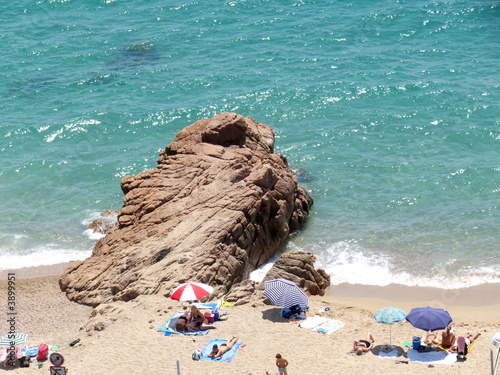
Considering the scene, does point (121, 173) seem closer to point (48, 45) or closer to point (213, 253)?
point (213, 253)

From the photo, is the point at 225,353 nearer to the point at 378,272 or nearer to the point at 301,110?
the point at 378,272

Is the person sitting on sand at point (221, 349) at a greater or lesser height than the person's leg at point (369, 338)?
greater

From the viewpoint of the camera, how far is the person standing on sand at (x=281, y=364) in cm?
2031

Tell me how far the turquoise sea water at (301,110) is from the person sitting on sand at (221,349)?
7634 mm

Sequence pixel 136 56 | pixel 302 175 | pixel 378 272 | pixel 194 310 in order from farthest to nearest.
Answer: pixel 136 56, pixel 302 175, pixel 378 272, pixel 194 310

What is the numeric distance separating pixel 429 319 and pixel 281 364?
14.5 ft

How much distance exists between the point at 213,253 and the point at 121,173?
12.6 meters

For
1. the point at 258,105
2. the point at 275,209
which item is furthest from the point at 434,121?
the point at 275,209

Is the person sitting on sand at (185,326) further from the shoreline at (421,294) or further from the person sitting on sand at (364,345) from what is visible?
the shoreline at (421,294)

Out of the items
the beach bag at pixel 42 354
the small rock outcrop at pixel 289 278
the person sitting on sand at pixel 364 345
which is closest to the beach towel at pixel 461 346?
the person sitting on sand at pixel 364 345

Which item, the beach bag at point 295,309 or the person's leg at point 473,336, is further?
the beach bag at point 295,309

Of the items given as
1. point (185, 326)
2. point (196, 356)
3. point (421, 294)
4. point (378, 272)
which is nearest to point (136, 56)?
point (378, 272)

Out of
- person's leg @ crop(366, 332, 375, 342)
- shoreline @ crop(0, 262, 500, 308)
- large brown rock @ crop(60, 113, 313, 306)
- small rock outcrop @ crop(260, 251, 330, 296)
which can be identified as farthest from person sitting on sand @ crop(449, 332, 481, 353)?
large brown rock @ crop(60, 113, 313, 306)

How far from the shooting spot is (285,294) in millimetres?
24422
